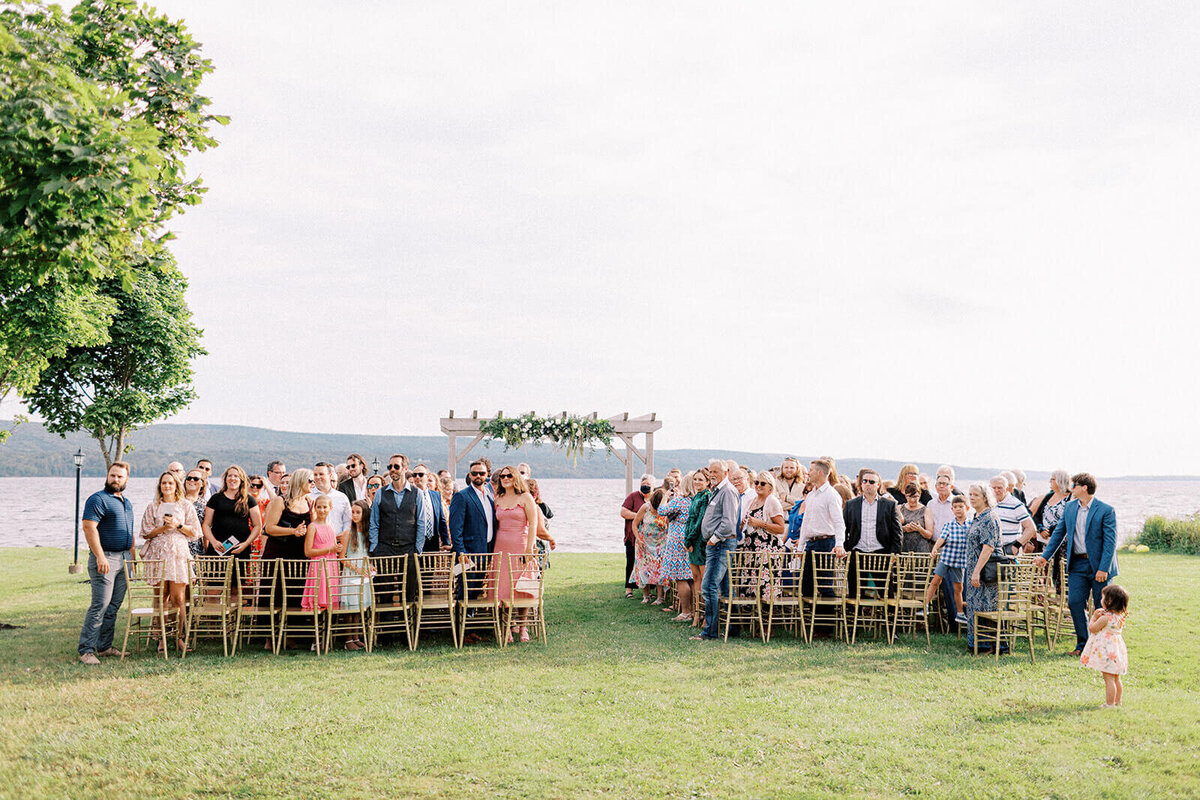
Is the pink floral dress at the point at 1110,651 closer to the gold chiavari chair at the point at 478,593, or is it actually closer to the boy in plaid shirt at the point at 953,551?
the boy in plaid shirt at the point at 953,551

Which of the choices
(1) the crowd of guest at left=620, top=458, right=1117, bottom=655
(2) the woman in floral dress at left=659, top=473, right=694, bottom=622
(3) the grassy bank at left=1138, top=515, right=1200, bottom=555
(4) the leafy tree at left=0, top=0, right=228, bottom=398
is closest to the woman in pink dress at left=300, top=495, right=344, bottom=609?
(4) the leafy tree at left=0, top=0, right=228, bottom=398

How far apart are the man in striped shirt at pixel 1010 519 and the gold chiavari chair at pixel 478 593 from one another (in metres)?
5.26

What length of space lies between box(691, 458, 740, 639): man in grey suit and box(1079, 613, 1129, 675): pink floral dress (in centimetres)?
368

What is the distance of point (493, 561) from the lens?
30.8ft

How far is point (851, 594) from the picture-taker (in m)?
9.93

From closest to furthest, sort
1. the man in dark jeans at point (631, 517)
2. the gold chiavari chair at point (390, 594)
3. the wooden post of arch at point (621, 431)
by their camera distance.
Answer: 1. the gold chiavari chair at point (390, 594)
2. the man in dark jeans at point (631, 517)
3. the wooden post of arch at point (621, 431)

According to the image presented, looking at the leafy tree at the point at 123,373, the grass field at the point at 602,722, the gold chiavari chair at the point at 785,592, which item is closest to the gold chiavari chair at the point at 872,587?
the grass field at the point at 602,722

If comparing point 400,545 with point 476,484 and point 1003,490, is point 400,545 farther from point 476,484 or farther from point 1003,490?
point 1003,490

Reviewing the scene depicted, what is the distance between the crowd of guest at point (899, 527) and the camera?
348 inches

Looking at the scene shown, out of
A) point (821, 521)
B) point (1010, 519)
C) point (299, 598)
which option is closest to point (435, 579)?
point (299, 598)

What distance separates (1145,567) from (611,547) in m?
13.5

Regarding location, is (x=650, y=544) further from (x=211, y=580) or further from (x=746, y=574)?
(x=211, y=580)

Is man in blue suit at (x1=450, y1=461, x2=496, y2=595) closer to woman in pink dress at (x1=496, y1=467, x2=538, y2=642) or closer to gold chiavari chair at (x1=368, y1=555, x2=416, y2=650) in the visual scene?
woman in pink dress at (x1=496, y1=467, x2=538, y2=642)

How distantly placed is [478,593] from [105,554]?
3.69 metres
